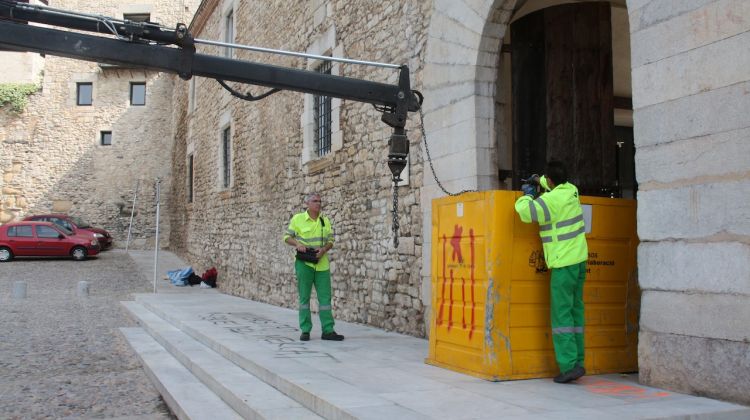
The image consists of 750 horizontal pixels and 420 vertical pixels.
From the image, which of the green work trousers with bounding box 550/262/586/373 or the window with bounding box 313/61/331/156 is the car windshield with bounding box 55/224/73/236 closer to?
the window with bounding box 313/61/331/156

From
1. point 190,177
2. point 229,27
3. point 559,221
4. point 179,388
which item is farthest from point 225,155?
point 559,221

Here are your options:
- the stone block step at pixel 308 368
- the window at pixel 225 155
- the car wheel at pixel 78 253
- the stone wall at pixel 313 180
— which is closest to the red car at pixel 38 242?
the car wheel at pixel 78 253

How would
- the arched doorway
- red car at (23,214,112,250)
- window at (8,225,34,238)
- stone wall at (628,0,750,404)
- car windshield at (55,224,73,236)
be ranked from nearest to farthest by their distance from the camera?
stone wall at (628,0,750,404) → the arched doorway → window at (8,225,34,238) → car windshield at (55,224,73,236) → red car at (23,214,112,250)

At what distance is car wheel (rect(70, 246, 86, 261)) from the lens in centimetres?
2173

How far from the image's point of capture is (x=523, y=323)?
478cm

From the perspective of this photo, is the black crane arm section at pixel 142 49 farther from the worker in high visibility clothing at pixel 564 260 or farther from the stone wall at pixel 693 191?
the stone wall at pixel 693 191

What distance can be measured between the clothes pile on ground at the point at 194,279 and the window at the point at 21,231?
780 cm

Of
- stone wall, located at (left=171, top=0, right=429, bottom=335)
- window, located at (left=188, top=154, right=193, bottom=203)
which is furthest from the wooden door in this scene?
window, located at (left=188, top=154, right=193, bottom=203)

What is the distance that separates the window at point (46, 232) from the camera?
21625 mm

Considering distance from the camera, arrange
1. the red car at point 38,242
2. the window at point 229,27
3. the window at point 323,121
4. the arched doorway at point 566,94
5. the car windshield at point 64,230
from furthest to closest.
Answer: the car windshield at point 64,230
the red car at point 38,242
the window at point 229,27
the window at point 323,121
the arched doorway at point 566,94

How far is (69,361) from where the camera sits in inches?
279

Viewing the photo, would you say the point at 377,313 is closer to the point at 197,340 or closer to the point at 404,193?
the point at 404,193

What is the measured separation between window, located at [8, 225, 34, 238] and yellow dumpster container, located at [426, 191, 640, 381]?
20125 millimetres

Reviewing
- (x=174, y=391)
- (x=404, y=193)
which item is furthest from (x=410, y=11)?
(x=174, y=391)
